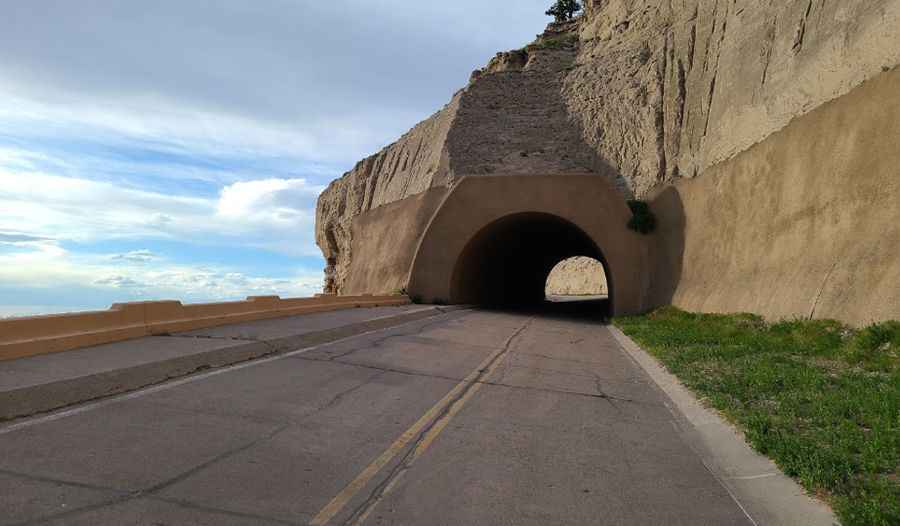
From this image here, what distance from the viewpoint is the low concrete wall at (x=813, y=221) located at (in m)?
12.4

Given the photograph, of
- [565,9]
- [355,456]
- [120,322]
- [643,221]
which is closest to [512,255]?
[643,221]

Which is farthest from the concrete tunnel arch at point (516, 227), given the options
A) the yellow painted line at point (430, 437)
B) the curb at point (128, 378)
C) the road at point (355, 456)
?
the road at point (355, 456)

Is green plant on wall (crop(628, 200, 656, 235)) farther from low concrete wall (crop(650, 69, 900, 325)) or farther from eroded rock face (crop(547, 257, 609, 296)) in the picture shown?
eroded rock face (crop(547, 257, 609, 296))

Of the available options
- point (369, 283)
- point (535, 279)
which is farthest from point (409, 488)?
point (535, 279)

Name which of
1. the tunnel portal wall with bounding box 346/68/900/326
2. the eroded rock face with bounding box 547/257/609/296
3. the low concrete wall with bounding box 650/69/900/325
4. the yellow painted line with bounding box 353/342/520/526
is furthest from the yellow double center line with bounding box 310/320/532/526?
the eroded rock face with bounding box 547/257/609/296

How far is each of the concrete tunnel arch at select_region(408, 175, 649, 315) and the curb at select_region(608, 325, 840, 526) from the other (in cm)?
1816

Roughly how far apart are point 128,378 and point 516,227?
26.1m

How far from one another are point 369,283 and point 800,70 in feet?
76.9

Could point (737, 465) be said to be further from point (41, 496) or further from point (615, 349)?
point (615, 349)

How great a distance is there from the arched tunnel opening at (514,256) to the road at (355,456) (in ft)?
66.3

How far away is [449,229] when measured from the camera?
29719mm

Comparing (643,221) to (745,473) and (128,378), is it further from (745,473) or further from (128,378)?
(128,378)

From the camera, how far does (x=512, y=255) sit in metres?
39.6

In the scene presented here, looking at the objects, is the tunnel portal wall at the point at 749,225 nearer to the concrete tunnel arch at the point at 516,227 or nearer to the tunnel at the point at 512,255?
the concrete tunnel arch at the point at 516,227
